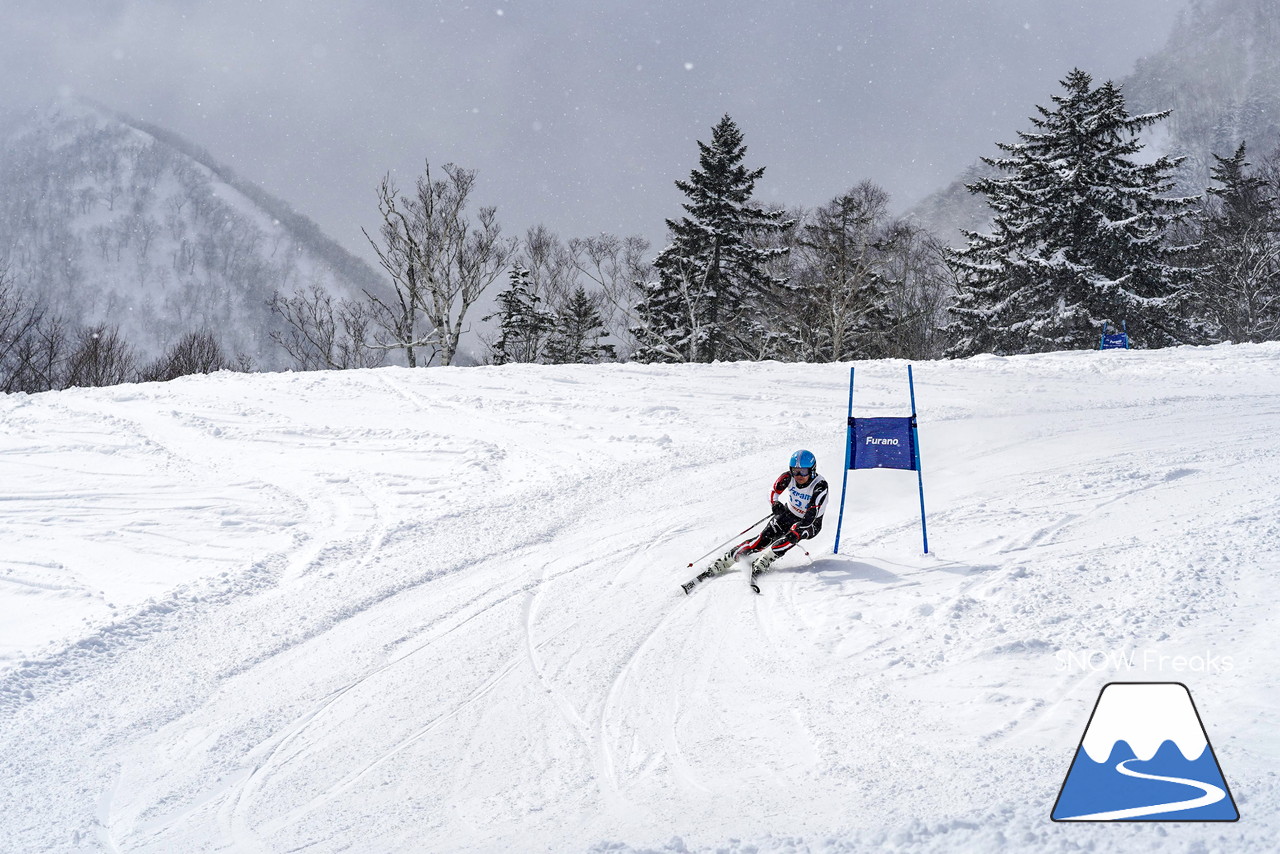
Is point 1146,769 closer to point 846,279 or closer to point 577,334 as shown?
A: point 846,279

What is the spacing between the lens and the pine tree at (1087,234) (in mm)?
27156

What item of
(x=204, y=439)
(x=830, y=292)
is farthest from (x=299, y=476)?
(x=830, y=292)

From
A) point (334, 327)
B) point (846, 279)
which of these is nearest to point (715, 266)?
point (846, 279)

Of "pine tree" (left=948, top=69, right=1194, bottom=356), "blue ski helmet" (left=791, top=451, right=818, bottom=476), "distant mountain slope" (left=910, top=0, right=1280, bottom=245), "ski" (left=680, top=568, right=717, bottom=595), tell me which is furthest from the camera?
"distant mountain slope" (left=910, top=0, right=1280, bottom=245)

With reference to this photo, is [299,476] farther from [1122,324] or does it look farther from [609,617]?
[1122,324]

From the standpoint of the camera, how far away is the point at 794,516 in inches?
286

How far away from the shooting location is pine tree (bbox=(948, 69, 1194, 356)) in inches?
1069

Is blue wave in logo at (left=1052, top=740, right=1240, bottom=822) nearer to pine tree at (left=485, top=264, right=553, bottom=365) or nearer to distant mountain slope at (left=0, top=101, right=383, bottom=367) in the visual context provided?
pine tree at (left=485, top=264, right=553, bottom=365)

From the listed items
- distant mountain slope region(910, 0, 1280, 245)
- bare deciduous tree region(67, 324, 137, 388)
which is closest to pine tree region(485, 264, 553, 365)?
bare deciduous tree region(67, 324, 137, 388)

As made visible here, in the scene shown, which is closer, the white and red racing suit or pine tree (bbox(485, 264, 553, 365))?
the white and red racing suit

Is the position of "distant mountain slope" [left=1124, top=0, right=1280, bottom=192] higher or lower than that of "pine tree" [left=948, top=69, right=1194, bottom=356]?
higher

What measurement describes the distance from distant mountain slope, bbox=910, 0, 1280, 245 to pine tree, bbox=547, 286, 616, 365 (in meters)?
72.6

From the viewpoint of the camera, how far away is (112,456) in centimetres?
1259

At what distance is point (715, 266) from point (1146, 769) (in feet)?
95.4
